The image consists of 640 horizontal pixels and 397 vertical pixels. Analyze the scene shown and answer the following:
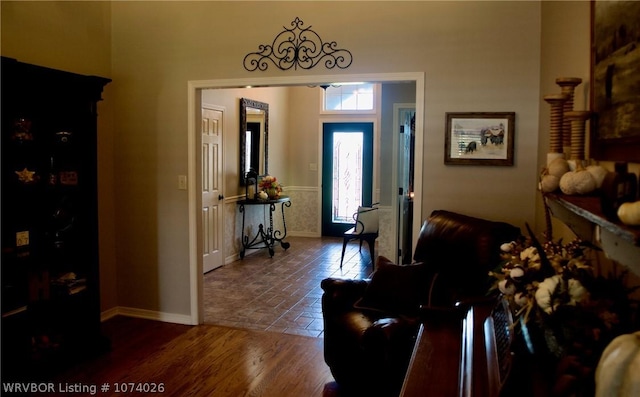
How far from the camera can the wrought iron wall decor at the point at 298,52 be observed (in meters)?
3.83

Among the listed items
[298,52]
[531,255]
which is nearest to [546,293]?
[531,255]

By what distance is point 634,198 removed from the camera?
1090 millimetres

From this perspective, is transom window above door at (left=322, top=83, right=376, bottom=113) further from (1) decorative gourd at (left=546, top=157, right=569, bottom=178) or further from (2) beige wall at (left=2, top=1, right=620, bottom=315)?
(1) decorative gourd at (left=546, top=157, right=569, bottom=178)

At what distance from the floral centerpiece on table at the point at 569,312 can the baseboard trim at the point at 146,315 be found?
137 inches

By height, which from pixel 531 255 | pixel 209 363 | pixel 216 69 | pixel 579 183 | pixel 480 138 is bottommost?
pixel 209 363

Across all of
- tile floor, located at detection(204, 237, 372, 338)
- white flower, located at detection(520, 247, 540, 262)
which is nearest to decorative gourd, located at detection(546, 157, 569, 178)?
white flower, located at detection(520, 247, 540, 262)

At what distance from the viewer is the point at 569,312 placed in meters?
1.07

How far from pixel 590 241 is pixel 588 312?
0.55m

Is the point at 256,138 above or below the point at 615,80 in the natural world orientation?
above

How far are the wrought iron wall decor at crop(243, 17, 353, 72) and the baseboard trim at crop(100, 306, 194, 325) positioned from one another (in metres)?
2.22

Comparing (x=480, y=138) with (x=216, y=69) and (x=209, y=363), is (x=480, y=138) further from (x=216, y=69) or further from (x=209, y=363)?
(x=209, y=363)

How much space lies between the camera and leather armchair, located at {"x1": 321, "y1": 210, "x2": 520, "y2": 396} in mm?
2561

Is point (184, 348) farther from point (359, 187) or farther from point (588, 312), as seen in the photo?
point (359, 187)

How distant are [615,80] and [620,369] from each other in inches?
45.8
